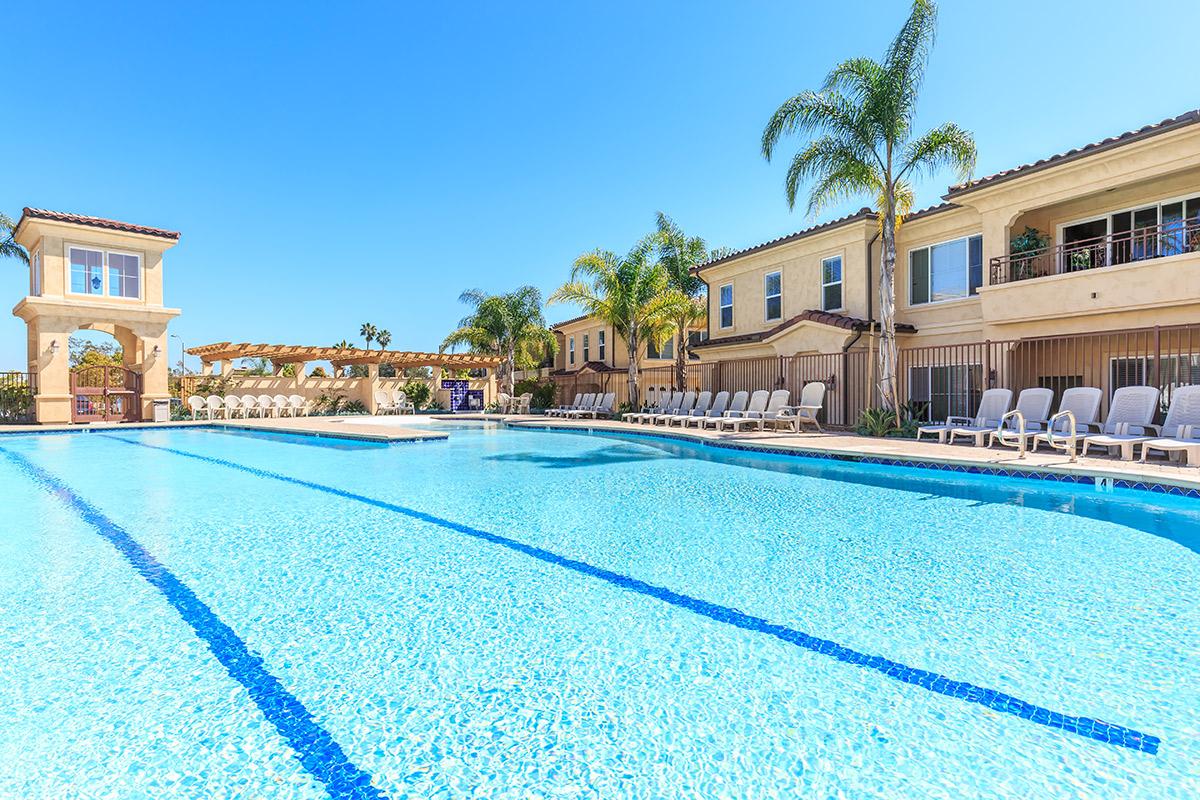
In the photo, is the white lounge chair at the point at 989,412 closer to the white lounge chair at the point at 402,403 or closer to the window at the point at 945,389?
the window at the point at 945,389

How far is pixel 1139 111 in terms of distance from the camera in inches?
464

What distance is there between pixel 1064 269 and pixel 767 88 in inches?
348

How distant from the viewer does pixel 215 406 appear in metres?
23.2

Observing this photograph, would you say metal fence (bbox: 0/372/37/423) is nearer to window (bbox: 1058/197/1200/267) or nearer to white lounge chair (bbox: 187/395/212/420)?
white lounge chair (bbox: 187/395/212/420)

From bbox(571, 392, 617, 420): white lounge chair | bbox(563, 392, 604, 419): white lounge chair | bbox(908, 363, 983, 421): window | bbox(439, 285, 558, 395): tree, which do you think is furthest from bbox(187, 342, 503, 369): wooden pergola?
bbox(908, 363, 983, 421): window

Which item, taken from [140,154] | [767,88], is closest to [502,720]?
[767,88]

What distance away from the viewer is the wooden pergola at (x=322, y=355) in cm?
2547

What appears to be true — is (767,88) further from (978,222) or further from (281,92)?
(281,92)

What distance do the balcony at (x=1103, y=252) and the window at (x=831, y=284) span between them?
4.11m

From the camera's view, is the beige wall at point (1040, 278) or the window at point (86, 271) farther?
the window at point (86, 271)

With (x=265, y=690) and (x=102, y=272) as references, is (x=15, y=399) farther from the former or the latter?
(x=265, y=690)

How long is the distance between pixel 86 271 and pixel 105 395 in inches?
175

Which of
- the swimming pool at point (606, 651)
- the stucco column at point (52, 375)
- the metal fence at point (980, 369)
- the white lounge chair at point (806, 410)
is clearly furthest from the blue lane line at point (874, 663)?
the stucco column at point (52, 375)

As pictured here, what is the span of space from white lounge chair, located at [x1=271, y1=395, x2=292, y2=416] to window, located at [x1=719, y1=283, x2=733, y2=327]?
769 inches
